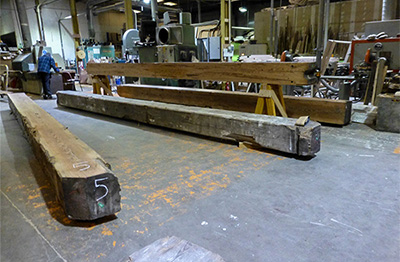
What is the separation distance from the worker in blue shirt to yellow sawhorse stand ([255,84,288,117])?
6843 millimetres

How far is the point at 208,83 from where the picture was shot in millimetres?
7801

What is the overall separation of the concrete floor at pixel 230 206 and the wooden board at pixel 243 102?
0.73m

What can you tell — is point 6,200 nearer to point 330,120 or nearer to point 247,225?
point 247,225

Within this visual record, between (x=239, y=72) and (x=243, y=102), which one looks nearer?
(x=239, y=72)

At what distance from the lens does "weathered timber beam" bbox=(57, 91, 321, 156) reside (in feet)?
8.79

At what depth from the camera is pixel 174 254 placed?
1116mm

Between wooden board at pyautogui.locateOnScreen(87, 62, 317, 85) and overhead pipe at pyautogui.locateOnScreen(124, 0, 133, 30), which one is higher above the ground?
overhead pipe at pyautogui.locateOnScreen(124, 0, 133, 30)

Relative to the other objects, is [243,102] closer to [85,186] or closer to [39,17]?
[85,186]

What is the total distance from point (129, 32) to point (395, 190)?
29.0ft

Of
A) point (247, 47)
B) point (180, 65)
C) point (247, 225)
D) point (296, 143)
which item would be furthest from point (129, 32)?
point (247, 225)

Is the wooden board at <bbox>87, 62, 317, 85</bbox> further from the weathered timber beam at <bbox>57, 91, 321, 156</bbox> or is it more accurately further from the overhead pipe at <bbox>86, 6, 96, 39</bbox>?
the overhead pipe at <bbox>86, 6, 96, 39</bbox>

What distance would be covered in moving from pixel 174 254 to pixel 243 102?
11.6 ft

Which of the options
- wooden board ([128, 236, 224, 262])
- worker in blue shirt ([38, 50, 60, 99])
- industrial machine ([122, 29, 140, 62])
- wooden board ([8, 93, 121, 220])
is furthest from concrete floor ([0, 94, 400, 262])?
industrial machine ([122, 29, 140, 62])

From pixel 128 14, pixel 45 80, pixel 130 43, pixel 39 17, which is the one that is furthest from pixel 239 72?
pixel 39 17
